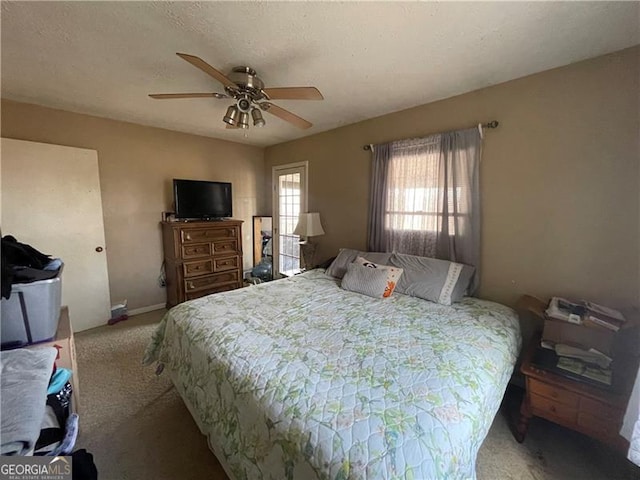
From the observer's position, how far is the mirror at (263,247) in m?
4.37

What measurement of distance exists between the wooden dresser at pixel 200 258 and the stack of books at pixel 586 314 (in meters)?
3.43

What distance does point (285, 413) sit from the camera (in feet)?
3.26

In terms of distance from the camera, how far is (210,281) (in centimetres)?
356

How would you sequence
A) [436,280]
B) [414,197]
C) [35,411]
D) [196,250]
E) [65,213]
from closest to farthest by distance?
[35,411], [436,280], [414,197], [65,213], [196,250]

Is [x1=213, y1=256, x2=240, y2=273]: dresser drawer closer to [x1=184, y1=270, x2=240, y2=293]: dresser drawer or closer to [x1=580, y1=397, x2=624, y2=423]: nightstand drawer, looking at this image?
[x1=184, y1=270, x2=240, y2=293]: dresser drawer

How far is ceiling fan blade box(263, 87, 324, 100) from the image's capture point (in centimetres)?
162

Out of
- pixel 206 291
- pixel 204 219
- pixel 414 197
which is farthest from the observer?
pixel 204 219

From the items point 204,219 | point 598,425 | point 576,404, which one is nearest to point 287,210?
point 204,219

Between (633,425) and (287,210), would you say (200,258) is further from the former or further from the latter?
(633,425)

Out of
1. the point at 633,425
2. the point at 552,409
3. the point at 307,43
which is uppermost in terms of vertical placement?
the point at 307,43

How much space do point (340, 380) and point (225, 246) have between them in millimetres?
2941

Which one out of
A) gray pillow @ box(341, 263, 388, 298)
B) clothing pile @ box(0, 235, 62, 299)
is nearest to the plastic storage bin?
clothing pile @ box(0, 235, 62, 299)

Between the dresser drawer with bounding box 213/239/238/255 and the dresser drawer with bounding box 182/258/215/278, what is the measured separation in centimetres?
17

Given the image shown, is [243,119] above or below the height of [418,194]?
above
